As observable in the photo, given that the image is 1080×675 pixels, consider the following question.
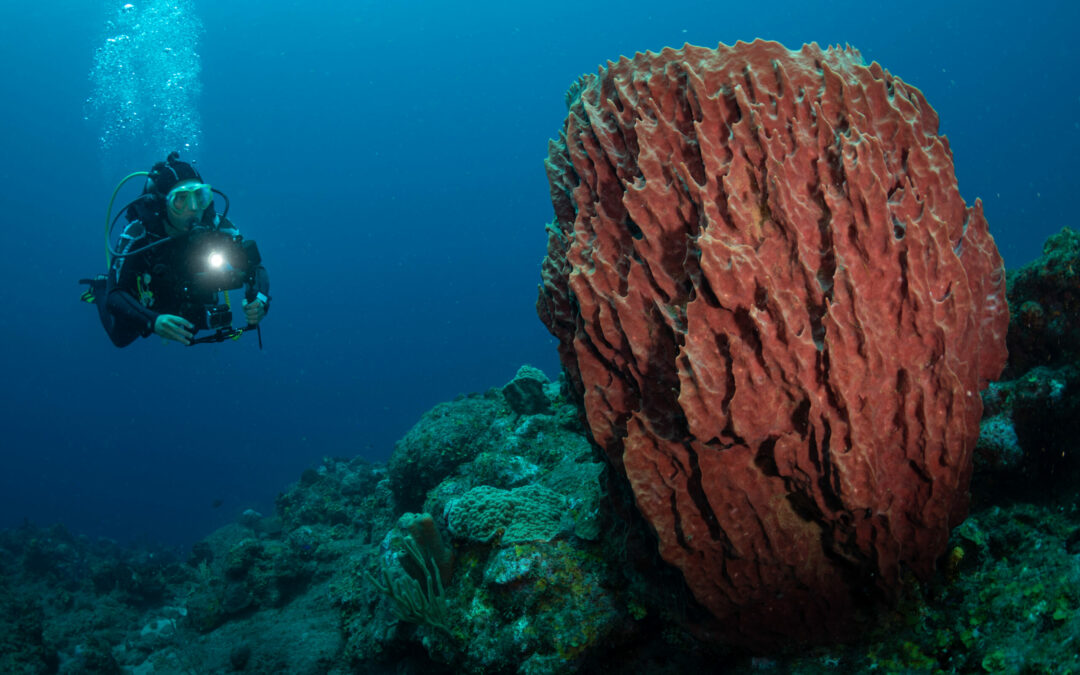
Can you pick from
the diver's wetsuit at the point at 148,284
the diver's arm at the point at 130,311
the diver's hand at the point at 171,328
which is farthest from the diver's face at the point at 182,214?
the diver's hand at the point at 171,328

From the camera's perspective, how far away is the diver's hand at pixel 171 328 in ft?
19.8

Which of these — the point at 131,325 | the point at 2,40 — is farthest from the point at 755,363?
the point at 2,40

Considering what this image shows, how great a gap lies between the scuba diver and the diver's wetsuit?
0.4 inches

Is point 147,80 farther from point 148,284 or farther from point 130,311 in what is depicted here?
point 130,311

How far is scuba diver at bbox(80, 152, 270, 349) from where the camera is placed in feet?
22.0

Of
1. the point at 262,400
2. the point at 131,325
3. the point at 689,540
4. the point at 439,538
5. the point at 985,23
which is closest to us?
the point at 689,540

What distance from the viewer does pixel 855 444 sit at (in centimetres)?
232

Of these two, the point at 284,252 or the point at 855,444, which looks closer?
the point at 855,444

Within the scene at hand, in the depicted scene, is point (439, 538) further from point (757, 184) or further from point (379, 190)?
point (379, 190)

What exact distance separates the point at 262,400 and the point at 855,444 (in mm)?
122094

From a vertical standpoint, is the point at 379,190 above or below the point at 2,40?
above

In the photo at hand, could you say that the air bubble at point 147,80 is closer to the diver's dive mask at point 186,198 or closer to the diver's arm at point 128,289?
the diver's dive mask at point 186,198

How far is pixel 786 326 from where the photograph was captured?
2.29 m

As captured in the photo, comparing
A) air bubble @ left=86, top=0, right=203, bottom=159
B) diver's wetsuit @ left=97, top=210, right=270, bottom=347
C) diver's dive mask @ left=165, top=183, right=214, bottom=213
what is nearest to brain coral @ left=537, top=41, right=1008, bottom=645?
diver's wetsuit @ left=97, top=210, right=270, bottom=347
